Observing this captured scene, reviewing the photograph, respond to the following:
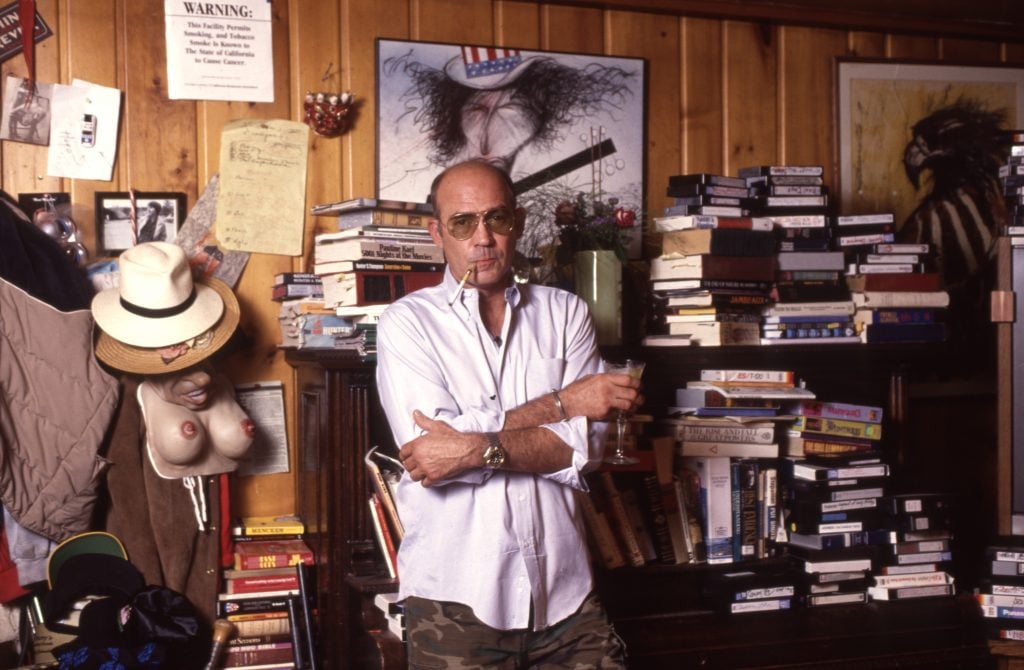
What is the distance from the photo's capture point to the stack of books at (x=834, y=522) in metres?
3.14

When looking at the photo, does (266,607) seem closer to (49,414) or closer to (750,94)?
(49,414)

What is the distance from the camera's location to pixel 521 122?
3.51 meters

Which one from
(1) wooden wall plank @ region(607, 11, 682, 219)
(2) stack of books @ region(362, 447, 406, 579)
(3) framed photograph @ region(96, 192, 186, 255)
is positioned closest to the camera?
(2) stack of books @ region(362, 447, 406, 579)

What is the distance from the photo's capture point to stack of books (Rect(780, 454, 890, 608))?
10.3 feet

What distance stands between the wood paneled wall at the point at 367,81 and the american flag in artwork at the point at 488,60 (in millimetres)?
44

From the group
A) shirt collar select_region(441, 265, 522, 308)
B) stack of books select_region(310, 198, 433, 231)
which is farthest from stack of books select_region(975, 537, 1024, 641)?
stack of books select_region(310, 198, 433, 231)

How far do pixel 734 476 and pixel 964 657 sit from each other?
85 centimetres

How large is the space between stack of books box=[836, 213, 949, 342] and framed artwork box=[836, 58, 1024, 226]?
0.48 metres

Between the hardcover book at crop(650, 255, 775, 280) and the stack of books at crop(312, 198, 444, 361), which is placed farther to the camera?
the hardcover book at crop(650, 255, 775, 280)

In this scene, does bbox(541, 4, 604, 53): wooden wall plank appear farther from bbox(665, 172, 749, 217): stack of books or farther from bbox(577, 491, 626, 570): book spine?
bbox(577, 491, 626, 570): book spine

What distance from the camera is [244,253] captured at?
10.6 ft

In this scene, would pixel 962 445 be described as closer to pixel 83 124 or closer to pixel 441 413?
pixel 441 413

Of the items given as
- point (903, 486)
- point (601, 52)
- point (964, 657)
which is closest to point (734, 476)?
point (903, 486)

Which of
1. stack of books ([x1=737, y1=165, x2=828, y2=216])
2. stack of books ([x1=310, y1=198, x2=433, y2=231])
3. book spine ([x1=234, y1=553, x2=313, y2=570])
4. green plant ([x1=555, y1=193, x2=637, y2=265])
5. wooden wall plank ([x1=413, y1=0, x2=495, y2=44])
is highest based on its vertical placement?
wooden wall plank ([x1=413, y1=0, x2=495, y2=44])
